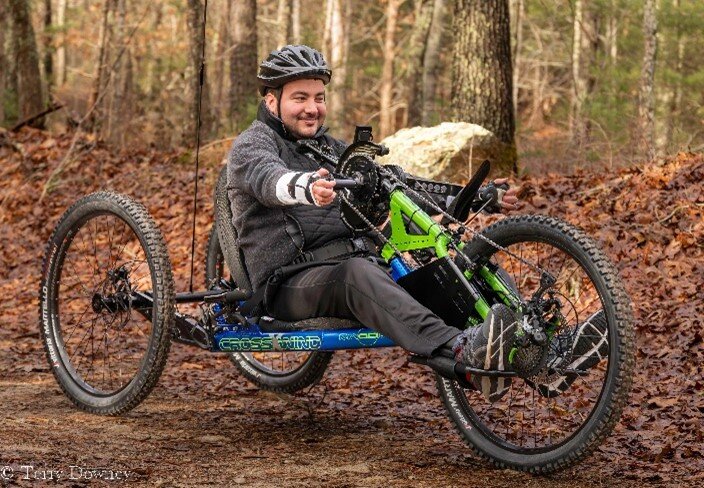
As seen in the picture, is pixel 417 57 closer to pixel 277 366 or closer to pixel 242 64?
pixel 242 64

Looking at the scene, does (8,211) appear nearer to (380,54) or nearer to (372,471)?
(372,471)

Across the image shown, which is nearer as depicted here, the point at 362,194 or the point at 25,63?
the point at 362,194

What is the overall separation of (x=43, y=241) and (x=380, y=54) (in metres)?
27.3

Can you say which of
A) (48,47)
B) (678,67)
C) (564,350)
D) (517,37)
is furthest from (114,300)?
(517,37)

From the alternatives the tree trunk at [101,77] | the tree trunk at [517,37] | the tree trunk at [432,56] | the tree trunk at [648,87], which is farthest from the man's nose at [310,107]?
the tree trunk at [517,37]

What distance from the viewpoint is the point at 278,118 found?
519 cm

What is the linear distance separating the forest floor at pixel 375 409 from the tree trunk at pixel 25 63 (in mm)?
5993

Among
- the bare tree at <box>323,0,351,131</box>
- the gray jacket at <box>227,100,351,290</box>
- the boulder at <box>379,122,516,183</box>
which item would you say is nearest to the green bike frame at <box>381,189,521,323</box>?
the gray jacket at <box>227,100,351,290</box>

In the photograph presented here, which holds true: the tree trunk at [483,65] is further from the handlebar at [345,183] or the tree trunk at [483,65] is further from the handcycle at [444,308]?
the handlebar at [345,183]

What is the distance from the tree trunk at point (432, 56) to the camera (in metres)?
18.8

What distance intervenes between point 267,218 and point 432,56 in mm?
14942

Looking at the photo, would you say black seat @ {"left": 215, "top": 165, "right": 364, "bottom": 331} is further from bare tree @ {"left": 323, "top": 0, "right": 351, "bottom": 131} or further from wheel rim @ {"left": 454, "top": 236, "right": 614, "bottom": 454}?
bare tree @ {"left": 323, "top": 0, "right": 351, "bottom": 131}

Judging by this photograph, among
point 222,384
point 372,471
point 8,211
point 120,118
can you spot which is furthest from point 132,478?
point 120,118

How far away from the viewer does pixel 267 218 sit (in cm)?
500
